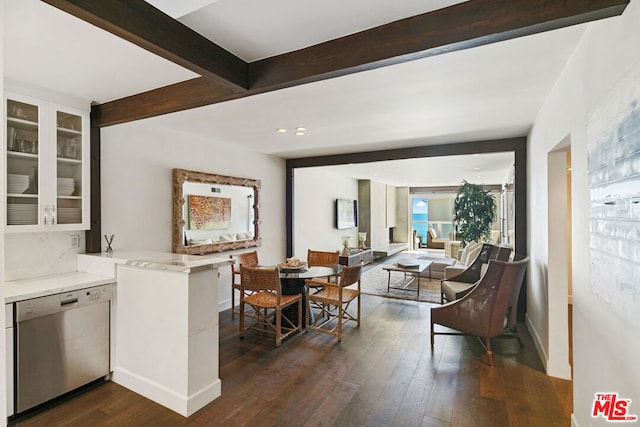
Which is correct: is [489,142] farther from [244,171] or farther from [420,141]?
[244,171]

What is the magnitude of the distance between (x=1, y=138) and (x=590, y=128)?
2451 millimetres

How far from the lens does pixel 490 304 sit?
10.1 ft

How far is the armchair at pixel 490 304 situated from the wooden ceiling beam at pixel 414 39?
2197mm

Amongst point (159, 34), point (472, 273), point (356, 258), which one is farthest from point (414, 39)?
point (356, 258)

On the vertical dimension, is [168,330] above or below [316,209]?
below

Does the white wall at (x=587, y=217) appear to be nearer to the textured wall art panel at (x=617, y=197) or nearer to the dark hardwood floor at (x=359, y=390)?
the textured wall art panel at (x=617, y=197)

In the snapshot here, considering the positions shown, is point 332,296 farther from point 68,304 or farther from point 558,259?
point 68,304

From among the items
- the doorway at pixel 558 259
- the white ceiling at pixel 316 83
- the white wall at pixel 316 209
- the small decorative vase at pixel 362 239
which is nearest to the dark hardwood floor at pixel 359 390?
the doorway at pixel 558 259

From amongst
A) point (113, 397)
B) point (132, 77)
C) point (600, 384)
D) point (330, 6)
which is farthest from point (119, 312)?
point (600, 384)

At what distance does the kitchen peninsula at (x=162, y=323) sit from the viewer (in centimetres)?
225

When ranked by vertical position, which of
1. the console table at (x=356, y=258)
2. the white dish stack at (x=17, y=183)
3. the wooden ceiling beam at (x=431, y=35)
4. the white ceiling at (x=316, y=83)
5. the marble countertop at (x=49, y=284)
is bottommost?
the console table at (x=356, y=258)

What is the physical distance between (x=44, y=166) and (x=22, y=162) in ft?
0.48

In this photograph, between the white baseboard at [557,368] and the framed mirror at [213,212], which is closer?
the white baseboard at [557,368]

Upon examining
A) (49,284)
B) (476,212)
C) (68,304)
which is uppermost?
(476,212)
